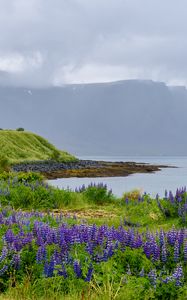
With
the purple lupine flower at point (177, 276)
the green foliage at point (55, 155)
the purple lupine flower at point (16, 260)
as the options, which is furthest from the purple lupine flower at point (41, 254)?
the green foliage at point (55, 155)

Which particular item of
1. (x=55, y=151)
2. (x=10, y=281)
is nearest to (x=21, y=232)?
(x=10, y=281)

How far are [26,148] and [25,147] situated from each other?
0.63m

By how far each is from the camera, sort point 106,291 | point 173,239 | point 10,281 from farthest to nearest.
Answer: point 173,239 → point 10,281 → point 106,291

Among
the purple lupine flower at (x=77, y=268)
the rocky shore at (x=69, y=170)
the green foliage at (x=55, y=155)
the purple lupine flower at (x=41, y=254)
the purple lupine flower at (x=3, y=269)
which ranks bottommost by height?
the purple lupine flower at (x=3, y=269)

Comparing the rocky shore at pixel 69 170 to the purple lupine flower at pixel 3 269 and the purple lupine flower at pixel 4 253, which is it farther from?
the purple lupine flower at pixel 3 269

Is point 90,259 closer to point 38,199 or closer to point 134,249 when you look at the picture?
point 134,249

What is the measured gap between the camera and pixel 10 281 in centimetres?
605

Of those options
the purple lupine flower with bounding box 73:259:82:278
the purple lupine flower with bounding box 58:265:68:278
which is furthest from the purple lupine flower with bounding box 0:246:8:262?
→ the purple lupine flower with bounding box 73:259:82:278

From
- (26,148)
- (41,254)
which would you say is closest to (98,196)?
(41,254)

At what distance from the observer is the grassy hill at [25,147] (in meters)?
78.4

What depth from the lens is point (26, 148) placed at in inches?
3317

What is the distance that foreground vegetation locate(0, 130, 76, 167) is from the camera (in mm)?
78438

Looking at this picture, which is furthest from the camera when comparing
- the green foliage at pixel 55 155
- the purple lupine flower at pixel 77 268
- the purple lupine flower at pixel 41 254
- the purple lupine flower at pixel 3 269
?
the green foliage at pixel 55 155

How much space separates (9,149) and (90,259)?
73.9 meters
